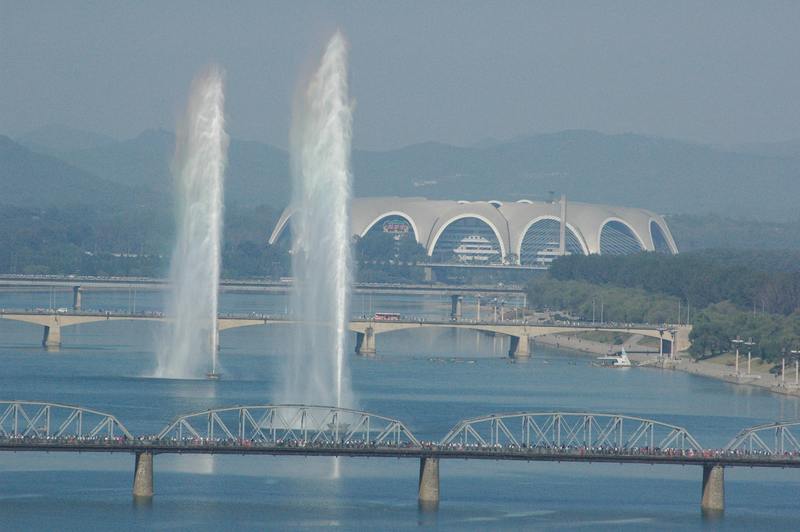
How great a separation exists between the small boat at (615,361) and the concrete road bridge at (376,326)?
3.60 m

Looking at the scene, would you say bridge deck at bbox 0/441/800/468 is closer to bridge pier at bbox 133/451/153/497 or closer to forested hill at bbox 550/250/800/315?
bridge pier at bbox 133/451/153/497

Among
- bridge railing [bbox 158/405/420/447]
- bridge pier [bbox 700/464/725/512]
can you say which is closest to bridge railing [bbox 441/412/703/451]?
bridge railing [bbox 158/405/420/447]

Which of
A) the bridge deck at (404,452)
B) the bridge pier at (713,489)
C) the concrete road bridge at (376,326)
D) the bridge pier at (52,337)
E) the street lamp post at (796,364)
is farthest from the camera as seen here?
the concrete road bridge at (376,326)

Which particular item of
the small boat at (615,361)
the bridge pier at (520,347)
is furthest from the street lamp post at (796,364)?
the bridge pier at (520,347)

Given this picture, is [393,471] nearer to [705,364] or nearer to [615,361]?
[705,364]

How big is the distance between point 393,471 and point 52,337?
145ft

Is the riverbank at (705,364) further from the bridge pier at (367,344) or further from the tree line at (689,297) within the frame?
the bridge pier at (367,344)

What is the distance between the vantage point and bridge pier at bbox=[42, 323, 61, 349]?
96.7m

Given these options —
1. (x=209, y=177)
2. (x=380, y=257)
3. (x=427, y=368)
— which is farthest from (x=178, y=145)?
(x=380, y=257)

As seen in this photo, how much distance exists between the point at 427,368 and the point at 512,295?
227 feet

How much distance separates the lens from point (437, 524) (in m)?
47.1

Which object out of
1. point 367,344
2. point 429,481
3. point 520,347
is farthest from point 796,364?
point 429,481

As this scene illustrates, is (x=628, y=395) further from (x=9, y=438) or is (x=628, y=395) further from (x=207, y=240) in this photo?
(x=9, y=438)

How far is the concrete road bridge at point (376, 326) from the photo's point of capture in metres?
98.2
